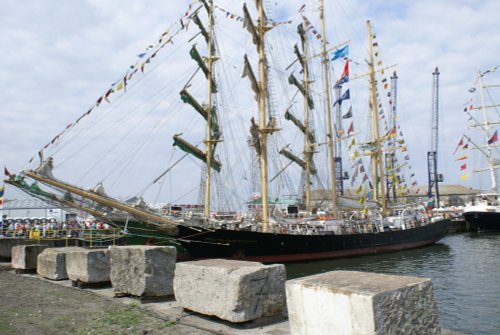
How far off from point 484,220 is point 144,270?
57.8 m

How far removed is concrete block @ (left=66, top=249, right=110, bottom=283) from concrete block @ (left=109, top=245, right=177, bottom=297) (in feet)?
3.79

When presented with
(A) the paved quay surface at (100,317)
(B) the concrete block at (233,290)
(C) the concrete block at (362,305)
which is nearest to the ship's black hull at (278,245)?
(A) the paved quay surface at (100,317)

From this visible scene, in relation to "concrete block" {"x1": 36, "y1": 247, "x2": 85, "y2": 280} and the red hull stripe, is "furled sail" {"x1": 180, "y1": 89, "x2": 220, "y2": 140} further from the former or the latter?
"concrete block" {"x1": 36, "y1": 247, "x2": 85, "y2": 280}

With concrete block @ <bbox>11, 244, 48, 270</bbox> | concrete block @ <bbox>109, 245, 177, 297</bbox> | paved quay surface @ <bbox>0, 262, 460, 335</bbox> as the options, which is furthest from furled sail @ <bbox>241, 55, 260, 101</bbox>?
concrete block @ <bbox>109, 245, 177, 297</bbox>

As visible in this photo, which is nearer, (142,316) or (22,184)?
(142,316)

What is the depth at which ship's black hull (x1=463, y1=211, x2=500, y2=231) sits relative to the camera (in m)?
53.5

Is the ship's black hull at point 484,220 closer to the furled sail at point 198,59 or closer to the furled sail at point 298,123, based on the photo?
the furled sail at point 298,123

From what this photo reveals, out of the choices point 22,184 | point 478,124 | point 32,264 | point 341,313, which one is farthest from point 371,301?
point 478,124

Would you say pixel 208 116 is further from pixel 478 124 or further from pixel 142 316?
pixel 478 124

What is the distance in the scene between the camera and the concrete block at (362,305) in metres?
3.59

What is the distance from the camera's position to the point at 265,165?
2719cm

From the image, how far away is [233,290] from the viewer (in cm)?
533

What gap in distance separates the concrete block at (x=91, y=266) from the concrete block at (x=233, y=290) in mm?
3190

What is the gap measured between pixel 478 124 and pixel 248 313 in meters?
67.3
